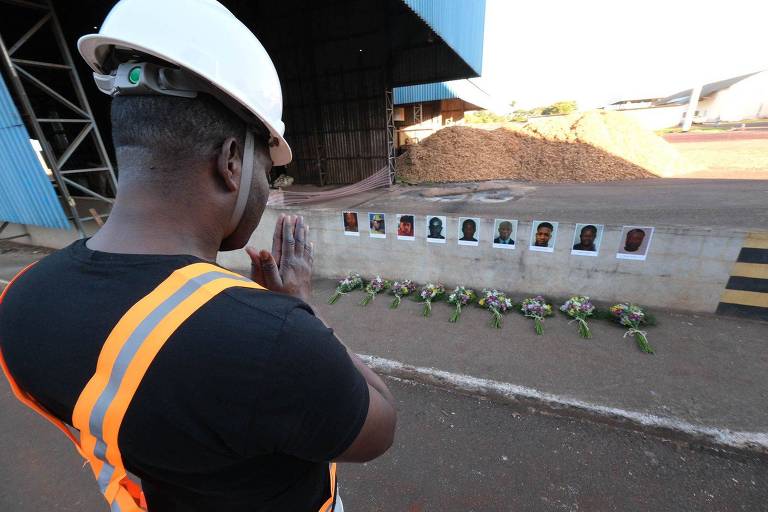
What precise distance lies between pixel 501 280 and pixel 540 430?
2.63 m

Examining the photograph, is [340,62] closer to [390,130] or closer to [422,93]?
[390,130]

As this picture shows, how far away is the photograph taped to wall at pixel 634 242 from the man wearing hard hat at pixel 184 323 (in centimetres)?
A: 471

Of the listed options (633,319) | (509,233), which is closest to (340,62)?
(509,233)

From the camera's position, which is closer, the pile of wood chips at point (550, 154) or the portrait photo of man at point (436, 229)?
the portrait photo of man at point (436, 229)

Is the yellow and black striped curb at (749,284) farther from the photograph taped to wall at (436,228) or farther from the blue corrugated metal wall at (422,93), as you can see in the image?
the blue corrugated metal wall at (422,93)

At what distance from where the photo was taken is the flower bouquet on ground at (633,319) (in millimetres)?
3976

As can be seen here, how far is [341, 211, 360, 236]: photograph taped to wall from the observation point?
6.19 m

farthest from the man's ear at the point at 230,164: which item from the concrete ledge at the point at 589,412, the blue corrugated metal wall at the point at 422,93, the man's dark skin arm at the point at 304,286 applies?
the blue corrugated metal wall at the point at 422,93

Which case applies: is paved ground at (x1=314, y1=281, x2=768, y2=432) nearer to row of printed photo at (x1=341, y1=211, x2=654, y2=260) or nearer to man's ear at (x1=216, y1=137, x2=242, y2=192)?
row of printed photo at (x1=341, y1=211, x2=654, y2=260)

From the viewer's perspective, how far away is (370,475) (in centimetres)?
275

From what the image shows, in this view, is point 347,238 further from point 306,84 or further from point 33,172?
point 306,84

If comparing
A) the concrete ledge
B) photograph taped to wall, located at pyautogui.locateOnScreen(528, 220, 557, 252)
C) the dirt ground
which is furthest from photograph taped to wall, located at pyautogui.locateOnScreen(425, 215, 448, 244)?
the dirt ground

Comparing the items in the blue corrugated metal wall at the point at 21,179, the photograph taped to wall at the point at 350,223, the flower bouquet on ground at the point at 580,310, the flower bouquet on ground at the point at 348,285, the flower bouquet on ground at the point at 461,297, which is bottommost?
the flower bouquet on ground at the point at 348,285

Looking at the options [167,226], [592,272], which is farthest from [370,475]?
[592,272]
